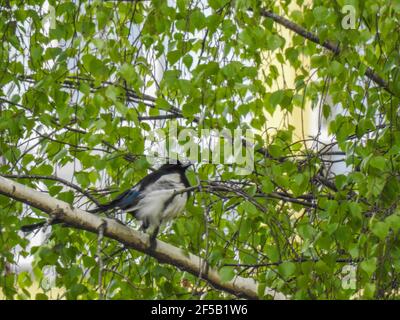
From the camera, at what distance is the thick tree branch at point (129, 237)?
224cm

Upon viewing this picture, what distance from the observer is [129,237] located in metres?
2.39

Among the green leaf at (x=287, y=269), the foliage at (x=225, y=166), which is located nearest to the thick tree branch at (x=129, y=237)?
the foliage at (x=225, y=166)

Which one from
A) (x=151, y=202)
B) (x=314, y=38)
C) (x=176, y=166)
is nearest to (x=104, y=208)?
(x=151, y=202)

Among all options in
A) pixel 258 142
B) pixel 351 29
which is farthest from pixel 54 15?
pixel 351 29

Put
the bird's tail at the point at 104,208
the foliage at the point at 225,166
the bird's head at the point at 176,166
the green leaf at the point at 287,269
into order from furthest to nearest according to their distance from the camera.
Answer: the bird's head at the point at 176,166
the bird's tail at the point at 104,208
the foliage at the point at 225,166
the green leaf at the point at 287,269

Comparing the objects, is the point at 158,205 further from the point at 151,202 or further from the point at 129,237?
the point at 129,237

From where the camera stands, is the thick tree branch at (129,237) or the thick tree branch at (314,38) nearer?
the thick tree branch at (129,237)

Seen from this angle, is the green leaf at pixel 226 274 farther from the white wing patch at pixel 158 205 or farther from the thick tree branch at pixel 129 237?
the white wing patch at pixel 158 205

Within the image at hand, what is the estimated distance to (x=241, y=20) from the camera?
2756 mm

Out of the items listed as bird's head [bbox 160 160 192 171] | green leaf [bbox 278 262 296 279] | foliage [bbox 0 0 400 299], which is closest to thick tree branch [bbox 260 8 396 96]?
foliage [bbox 0 0 400 299]
